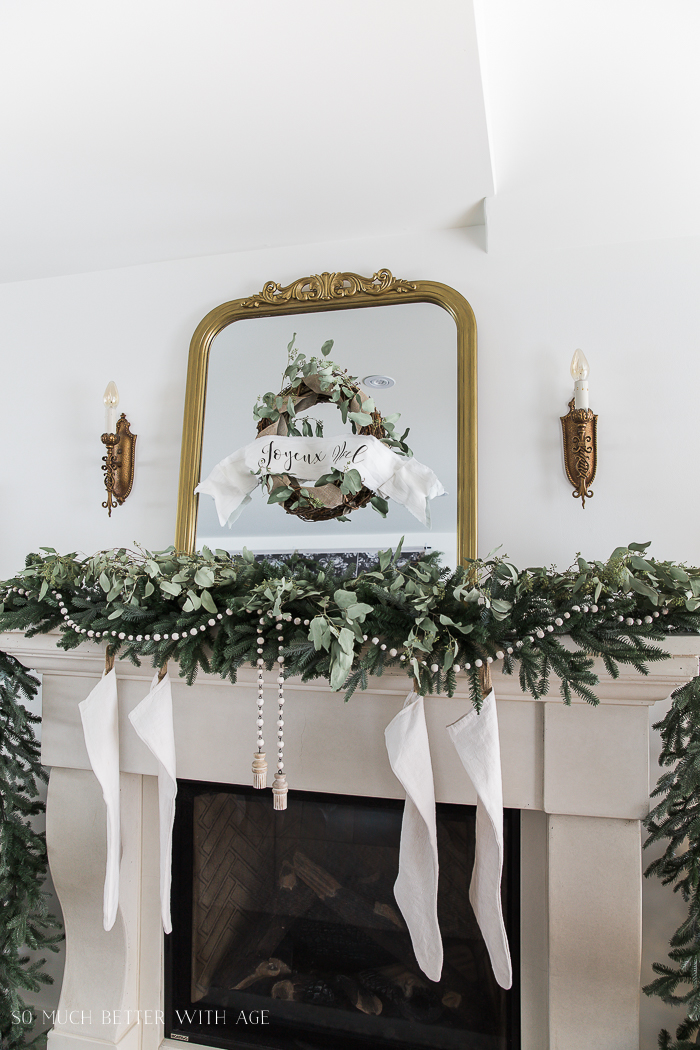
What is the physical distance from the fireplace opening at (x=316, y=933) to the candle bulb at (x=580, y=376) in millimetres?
933

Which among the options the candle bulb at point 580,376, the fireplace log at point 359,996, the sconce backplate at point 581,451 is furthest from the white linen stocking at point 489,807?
the candle bulb at point 580,376

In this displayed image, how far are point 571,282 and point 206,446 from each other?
1019mm

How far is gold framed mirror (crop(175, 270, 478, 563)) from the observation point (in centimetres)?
143

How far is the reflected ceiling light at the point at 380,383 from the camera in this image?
1504mm

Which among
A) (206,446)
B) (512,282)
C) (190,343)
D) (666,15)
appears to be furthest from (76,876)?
(666,15)

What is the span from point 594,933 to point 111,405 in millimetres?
1636

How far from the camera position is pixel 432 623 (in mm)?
1047

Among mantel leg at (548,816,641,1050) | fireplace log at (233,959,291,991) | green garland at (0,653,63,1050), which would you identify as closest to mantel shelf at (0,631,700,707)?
green garland at (0,653,63,1050)

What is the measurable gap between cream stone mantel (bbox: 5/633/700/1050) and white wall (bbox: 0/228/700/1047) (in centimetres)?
26

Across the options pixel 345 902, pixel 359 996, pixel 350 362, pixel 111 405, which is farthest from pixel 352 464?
pixel 359 996

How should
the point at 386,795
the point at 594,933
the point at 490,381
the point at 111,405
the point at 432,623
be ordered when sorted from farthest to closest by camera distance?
1. the point at 111,405
2. the point at 490,381
3. the point at 386,795
4. the point at 594,933
5. the point at 432,623

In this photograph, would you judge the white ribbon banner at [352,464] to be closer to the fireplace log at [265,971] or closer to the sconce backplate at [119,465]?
the sconce backplate at [119,465]

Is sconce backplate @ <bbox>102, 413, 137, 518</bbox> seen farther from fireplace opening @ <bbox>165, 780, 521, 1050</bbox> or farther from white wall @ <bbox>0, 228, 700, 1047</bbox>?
fireplace opening @ <bbox>165, 780, 521, 1050</bbox>

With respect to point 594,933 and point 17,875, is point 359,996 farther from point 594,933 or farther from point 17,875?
point 17,875
